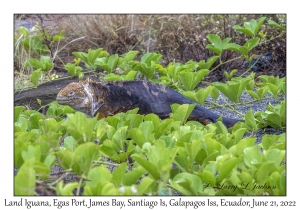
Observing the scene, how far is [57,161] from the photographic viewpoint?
7.57 feet

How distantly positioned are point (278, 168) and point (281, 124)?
110 centimetres

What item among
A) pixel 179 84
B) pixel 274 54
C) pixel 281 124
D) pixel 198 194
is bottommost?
pixel 198 194

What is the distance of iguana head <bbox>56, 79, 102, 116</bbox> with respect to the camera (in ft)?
13.0

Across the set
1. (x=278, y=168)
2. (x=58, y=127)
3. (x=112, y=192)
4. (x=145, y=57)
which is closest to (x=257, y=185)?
(x=278, y=168)

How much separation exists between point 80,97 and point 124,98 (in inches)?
13.6

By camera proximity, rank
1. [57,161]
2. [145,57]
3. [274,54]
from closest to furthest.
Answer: [57,161]
[145,57]
[274,54]

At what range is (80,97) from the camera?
408cm

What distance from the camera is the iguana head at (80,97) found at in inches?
156

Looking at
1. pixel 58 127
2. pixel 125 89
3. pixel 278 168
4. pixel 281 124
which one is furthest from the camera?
pixel 125 89

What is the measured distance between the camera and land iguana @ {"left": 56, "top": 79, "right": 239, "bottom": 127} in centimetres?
390

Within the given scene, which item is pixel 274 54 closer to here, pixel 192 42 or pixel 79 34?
pixel 192 42

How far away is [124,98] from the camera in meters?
4.09

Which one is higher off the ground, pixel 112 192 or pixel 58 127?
pixel 58 127

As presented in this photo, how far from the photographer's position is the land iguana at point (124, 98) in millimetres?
3898
